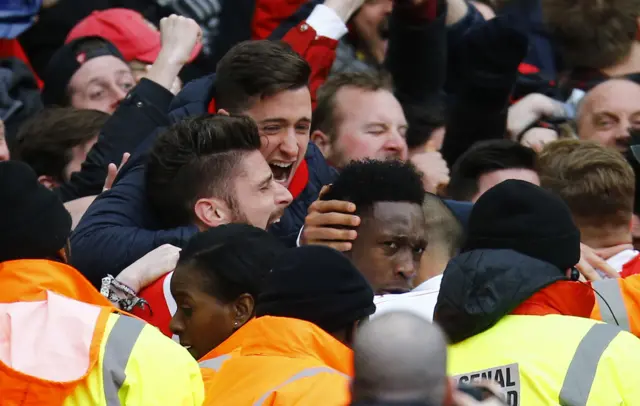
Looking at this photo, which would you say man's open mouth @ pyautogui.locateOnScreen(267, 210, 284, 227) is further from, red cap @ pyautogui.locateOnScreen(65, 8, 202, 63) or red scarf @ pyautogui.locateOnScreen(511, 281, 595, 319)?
red cap @ pyautogui.locateOnScreen(65, 8, 202, 63)

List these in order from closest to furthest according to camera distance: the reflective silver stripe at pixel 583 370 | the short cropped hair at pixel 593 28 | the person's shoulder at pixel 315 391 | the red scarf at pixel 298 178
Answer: the person's shoulder at pixel 315 391
the reflective silver stripe at pixel 583 370
the red scarf at pixel 298 178
the short cropped hair at pixel 593 28

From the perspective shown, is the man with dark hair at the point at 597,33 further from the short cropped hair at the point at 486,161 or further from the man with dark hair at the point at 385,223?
the man with dark hair at the point at 385,223

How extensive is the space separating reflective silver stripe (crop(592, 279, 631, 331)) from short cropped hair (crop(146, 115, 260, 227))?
4.35ft

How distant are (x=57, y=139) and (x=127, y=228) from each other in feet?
5.02

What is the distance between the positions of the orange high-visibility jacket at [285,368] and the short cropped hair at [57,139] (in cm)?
300

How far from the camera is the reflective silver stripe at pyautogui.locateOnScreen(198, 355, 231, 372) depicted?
13.1 feet

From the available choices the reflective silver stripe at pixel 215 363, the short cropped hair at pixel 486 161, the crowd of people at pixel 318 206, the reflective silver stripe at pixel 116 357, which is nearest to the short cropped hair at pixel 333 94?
the crowd of people at pixel 318 206

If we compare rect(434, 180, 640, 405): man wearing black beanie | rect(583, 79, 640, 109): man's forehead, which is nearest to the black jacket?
rect(434, 180, 640, 405): man wearing black beanie

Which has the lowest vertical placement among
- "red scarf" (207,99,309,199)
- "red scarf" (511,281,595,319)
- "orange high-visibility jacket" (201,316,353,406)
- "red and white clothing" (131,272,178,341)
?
"red scarf" (207,99,309,199)

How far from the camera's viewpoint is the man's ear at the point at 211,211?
16.4 ft

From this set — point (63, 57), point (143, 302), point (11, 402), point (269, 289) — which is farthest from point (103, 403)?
point (63, 57)

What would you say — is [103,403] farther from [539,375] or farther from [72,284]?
[539,375]

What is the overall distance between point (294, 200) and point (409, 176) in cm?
74

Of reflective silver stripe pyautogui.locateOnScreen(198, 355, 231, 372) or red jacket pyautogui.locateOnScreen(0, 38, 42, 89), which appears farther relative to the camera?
red jacket pyautogui.locateOnScreen(0, 38, 42, 89)
